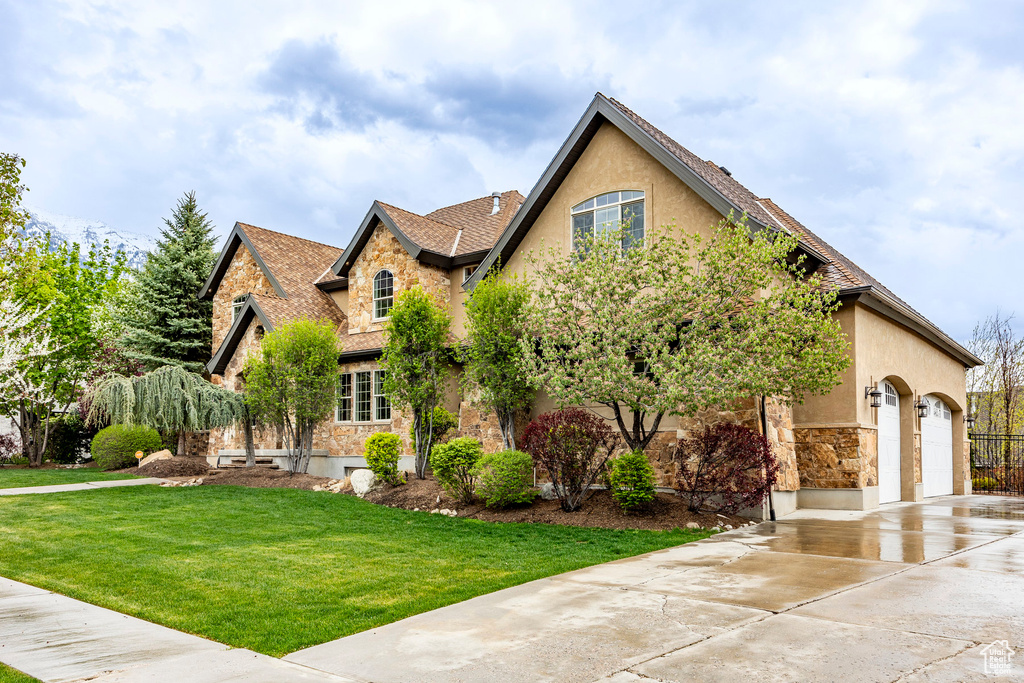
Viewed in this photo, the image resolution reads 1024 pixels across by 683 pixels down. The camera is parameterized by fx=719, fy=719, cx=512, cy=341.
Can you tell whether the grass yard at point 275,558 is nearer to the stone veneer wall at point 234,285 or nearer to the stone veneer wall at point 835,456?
the stone veneer wall at point 835,456

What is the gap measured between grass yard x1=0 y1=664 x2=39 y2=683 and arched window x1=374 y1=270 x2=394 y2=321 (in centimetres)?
1661

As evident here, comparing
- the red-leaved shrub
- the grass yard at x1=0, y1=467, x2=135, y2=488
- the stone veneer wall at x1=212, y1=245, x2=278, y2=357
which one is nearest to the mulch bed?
the red-leaved shrub

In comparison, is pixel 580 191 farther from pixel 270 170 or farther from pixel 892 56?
pixel 270 170

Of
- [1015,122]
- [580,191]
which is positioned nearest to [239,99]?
[580,191]

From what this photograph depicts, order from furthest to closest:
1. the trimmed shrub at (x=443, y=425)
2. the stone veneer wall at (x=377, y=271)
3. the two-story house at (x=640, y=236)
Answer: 1. the stone veneer wall at (x=377, y=271)
2. the trimmed shrub at (x=443, y=425)
3. the two-story house at (x=640, y=236)

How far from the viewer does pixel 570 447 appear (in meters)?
13.0

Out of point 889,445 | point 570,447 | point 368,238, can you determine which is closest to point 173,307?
point 368,238

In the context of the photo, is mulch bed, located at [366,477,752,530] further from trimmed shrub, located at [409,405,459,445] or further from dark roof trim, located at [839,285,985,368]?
dark roof trim, located at [839,285,985,368]

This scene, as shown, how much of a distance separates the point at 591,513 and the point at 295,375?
31.9 feet

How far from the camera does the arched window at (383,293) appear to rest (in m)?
21.6

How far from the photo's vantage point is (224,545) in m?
10.7

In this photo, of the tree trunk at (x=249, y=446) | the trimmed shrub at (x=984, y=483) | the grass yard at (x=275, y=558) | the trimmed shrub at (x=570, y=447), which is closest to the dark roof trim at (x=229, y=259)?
the tree trunk at (x=249, y=446)

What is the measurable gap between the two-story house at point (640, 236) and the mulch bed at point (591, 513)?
158cm

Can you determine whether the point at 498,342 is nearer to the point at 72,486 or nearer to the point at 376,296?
the point at 376,296
